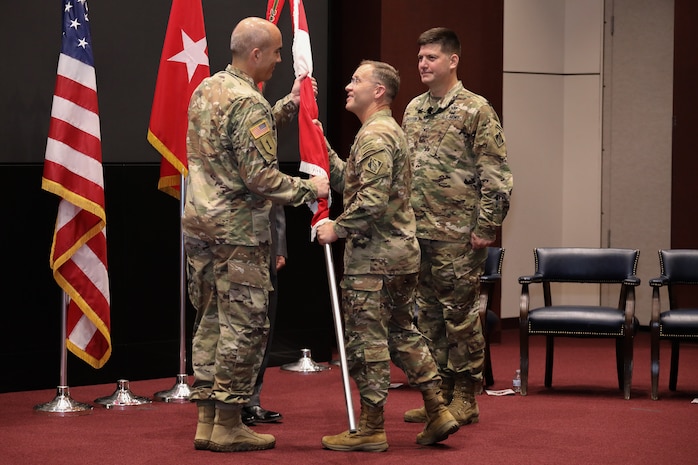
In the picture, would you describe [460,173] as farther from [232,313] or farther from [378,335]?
[232,313]

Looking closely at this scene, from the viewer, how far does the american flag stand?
6020 millimetres

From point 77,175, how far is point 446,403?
7.45 feet

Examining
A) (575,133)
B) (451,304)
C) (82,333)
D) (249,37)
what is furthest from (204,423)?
(575,133)

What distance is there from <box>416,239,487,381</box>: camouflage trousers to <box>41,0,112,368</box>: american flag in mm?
1782

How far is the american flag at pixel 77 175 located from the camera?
602 cm

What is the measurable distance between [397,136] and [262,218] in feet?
2.23

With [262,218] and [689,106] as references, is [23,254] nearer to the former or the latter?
[262,218]

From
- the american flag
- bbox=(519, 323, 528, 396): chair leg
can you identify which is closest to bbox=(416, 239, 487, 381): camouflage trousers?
bbox=(519, 323, 528, 396): chair leg

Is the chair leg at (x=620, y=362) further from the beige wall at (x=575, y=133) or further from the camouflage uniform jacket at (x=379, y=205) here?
the beige wall at (x=575, y=133)

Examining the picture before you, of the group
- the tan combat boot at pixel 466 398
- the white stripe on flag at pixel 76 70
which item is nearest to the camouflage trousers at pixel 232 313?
the tan combat boot at pixel 466 398

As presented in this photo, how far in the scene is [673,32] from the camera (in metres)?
9.23

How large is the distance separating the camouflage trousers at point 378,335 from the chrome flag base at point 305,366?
2.48 meters

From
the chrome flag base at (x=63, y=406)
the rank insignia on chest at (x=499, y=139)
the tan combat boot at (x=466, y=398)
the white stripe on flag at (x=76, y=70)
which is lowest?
the chrome flag base at (x=63, y=406)

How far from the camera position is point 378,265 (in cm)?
488
